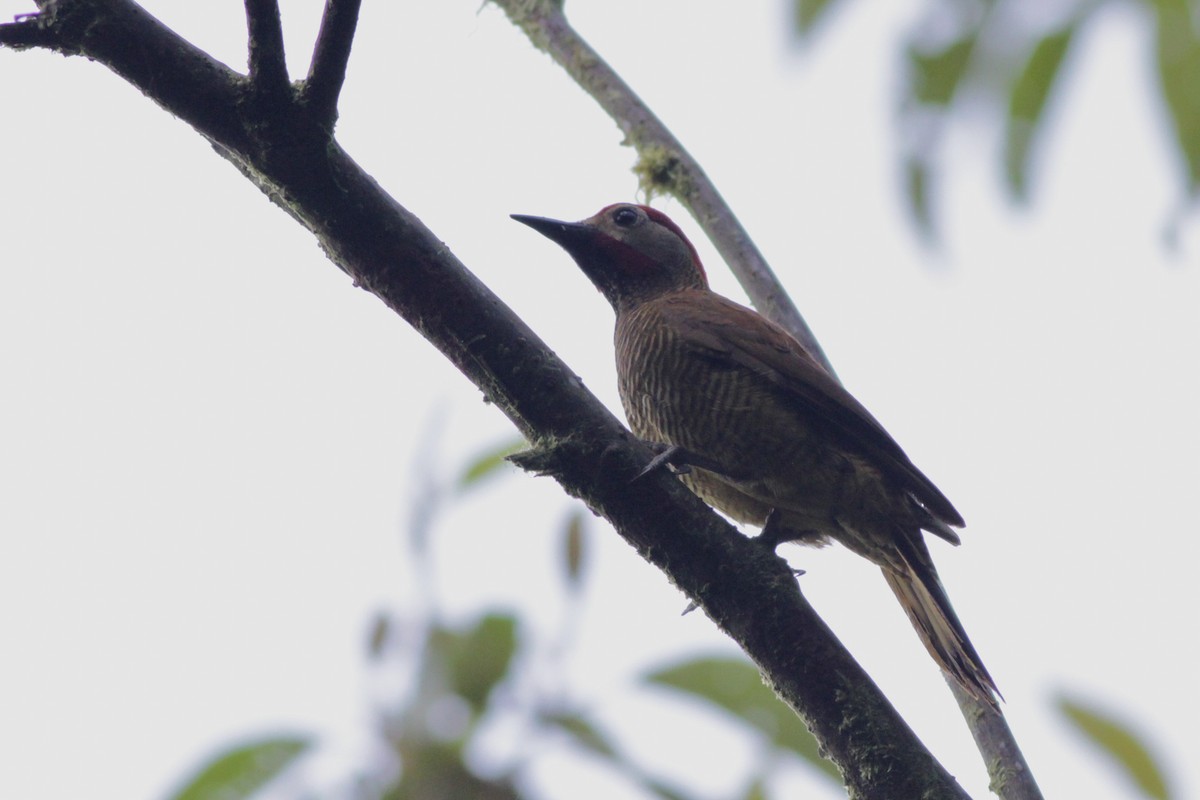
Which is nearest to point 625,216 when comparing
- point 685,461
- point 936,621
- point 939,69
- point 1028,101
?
point 685,461

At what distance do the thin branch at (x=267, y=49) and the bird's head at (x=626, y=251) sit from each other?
8.82 feet

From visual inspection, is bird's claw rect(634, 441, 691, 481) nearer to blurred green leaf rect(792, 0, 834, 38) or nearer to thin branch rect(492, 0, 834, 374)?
thin branch rect(492, 0, 834, 374)

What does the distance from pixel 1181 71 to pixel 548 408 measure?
1.53 metres

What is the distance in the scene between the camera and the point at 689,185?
4.78m

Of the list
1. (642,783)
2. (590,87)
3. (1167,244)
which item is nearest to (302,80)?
(642,783)

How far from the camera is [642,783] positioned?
235 cm

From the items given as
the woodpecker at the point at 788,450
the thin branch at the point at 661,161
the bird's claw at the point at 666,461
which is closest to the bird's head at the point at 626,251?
the thin branch at the point at 661,161

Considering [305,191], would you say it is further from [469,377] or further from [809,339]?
[809,339]

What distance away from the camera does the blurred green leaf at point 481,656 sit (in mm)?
2330

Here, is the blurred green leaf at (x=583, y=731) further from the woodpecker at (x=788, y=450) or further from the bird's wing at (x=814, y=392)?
the bird's wing at (x=814, y=392)

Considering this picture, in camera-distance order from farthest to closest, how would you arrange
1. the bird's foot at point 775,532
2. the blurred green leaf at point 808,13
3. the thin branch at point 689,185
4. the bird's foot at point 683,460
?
the bird's foot at point 775,532
the bird's foot at point 683,460
the thin branch at point 689,185
the blurred green leaf at point 808,13

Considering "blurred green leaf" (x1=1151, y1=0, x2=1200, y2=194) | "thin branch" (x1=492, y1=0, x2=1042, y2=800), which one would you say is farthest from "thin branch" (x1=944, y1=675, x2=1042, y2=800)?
"blurred green leaf" (x1=1151, y1=0, x2=1200, y2=194)

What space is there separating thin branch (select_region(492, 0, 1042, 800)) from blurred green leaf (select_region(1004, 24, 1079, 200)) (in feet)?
4.93

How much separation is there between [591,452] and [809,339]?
142cm
